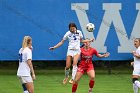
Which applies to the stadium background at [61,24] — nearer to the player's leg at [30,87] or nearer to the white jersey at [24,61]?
the white jersey at [24,61]

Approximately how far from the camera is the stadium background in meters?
24.5

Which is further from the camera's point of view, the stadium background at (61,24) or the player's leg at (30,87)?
the stadium background at (61,24)

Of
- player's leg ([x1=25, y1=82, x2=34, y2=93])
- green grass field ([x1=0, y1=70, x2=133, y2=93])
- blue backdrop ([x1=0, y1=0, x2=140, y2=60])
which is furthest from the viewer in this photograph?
blue backdrop ([x1=0, y1=0, x2=140, y2=60])

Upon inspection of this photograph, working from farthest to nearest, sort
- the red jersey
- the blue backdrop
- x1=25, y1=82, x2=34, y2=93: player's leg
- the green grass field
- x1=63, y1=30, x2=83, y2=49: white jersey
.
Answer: the blue backdrop
x1=63, y1=30, x2=83, y2=49: white jersey
the green grass field
the red jersey
x1=25, y1=82, x2=34, y2=93: player's leg

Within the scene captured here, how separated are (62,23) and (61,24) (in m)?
0.07

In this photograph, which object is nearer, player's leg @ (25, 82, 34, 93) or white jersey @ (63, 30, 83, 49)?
player's leg @ (25, 82, 34, 93)

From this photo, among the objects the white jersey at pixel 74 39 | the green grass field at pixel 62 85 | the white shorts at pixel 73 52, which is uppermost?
the white jersey at pixel 74 39

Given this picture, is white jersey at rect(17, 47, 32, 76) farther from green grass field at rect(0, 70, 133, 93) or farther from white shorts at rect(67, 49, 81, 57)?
white shorts at rect(67, 49, 81, 57)

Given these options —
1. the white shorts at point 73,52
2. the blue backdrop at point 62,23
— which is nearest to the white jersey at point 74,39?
the white shorts at point 73,52

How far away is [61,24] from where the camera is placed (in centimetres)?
2484

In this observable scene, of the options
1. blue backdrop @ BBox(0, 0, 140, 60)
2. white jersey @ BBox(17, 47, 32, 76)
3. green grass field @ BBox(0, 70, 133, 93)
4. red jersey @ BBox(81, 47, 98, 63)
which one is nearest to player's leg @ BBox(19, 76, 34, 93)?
white jersey @ BBox(17, 47, 32, 76)

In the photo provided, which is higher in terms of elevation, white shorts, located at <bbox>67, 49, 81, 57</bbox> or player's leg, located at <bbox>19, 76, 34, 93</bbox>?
white shorts, located at <bbox>67, 49, 81, 57</bbox>

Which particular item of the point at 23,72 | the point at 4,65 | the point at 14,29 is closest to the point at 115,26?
the point at 14,29

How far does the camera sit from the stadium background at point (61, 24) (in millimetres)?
24500
